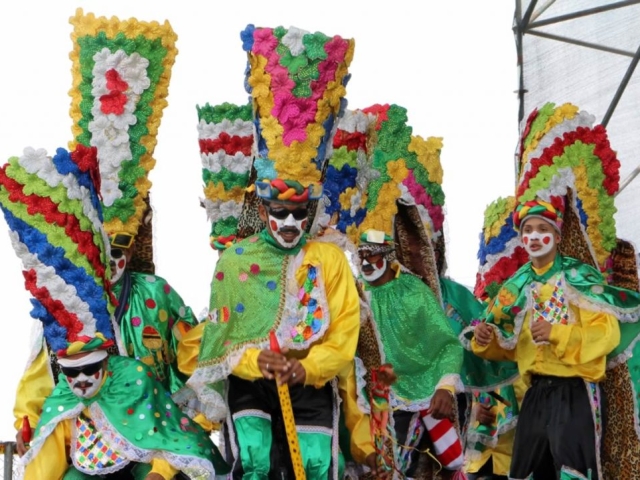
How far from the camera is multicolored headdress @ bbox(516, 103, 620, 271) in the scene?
9359 millimetres

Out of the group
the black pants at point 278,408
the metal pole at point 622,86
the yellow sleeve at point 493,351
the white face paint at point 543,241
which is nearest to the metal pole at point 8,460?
the black pants at point 278,408

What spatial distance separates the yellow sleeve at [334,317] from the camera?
7590 millimetres

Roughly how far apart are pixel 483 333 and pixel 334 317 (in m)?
1.65

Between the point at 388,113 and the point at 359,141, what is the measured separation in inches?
17.3

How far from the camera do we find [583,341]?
348 inches

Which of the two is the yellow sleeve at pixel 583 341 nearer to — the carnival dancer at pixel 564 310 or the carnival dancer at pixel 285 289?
the carnival dancer at pixel 564 310

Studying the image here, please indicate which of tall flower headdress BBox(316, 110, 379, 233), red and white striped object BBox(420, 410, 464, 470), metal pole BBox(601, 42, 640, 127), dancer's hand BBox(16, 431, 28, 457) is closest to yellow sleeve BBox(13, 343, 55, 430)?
dancer's hand BBox(16, 431, 28, 457)

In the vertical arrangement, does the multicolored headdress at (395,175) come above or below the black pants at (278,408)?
above

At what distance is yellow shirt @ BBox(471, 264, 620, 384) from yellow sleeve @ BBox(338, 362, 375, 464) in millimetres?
1316

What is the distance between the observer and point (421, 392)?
30.8 ft

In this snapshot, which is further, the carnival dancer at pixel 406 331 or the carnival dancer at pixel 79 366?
the carnival dancer at pixel 406 331

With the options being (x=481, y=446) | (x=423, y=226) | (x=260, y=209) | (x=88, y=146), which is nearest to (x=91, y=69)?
(x=88, y=146)

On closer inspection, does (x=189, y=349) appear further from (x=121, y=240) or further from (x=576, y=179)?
(x=576, y=179)

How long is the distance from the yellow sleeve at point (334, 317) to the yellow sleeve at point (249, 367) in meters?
0.22
